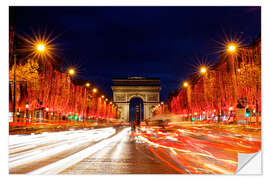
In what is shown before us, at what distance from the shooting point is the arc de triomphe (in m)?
97.8

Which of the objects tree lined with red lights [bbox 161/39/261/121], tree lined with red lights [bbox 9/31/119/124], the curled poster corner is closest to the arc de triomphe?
tree lined with red lights [bbox 161/39/261/121]

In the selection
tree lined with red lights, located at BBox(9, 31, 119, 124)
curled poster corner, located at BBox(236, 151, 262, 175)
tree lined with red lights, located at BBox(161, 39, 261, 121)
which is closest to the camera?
curled poster corner, located at BBox(236, 151, 262, 175)

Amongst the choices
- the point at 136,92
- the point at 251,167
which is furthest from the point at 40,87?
the point at 136,92

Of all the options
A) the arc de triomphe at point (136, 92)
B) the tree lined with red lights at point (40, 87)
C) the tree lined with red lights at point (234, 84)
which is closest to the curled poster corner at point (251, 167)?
the tree lined with red lights at point (234, 84)

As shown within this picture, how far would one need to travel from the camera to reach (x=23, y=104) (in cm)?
2930

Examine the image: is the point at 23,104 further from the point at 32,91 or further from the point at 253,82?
the point at 253,82

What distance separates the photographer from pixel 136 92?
99125 millimetres

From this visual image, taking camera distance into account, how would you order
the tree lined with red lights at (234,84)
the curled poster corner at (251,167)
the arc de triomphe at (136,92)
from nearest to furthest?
the curled poster corner at (251,167) < the tree lined with red lights at (234,84) < the arc de triomphe at (136,92)

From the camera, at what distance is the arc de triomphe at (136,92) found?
9781cm

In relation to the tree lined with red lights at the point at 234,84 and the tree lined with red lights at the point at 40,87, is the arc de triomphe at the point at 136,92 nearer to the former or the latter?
the tree lined with red lights at the point at 234,84

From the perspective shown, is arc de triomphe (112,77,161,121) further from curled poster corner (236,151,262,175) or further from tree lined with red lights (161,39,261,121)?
curled poster corner (236,151,262,175)

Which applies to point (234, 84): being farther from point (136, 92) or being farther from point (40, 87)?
point (136, 92)

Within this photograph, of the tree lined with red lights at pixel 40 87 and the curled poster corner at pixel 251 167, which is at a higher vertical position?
the tree lined with red lights at pixel 40 87
